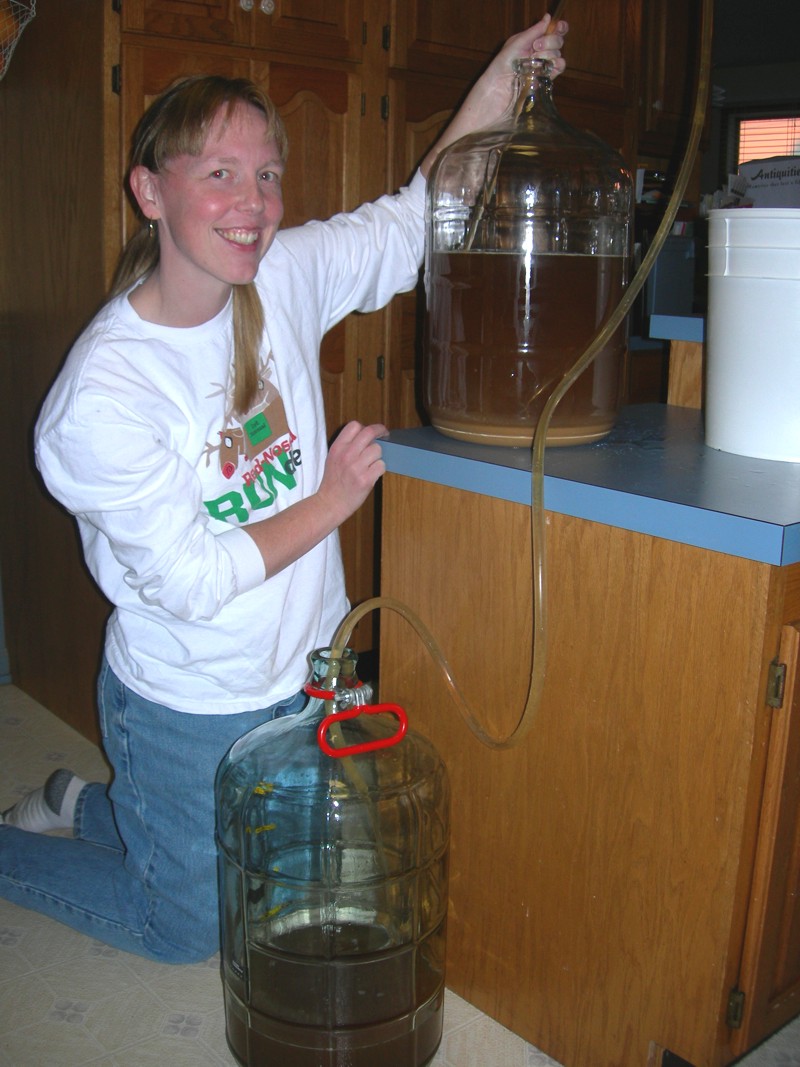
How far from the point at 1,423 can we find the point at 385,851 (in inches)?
55.1

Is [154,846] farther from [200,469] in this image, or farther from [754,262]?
[754,262]

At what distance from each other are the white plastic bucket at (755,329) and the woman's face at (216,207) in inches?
20.4

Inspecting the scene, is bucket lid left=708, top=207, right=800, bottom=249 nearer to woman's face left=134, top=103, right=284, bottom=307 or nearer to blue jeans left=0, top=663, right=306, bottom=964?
woman's face left=134, top=103, right=284, bottom=307

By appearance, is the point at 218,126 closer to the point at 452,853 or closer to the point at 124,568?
the point at 124,568

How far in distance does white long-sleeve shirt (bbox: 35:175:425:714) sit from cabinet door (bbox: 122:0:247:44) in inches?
25.2

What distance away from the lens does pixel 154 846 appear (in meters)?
1.37

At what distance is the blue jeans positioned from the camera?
4.36 feet

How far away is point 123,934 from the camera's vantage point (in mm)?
1390

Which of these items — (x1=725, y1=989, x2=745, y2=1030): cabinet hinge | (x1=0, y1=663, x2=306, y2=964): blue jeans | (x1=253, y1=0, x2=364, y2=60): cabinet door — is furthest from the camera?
(x1=253, y1=0, x2=364, y2=60): cabinet door

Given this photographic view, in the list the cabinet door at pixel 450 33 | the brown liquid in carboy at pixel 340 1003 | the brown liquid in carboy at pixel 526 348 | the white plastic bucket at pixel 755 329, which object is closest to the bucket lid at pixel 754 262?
the white plastic bucket at pixel 755 329

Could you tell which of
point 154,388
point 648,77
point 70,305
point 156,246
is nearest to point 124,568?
point 154,388

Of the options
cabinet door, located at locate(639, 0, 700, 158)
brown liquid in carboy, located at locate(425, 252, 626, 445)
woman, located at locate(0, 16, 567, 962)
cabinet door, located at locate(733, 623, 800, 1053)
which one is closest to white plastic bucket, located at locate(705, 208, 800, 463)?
brown liquid in carboy, located at locate(425, 252, 626, 445)

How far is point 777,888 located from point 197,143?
100 centimetres

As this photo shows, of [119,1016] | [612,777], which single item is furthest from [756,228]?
[119,1016]
